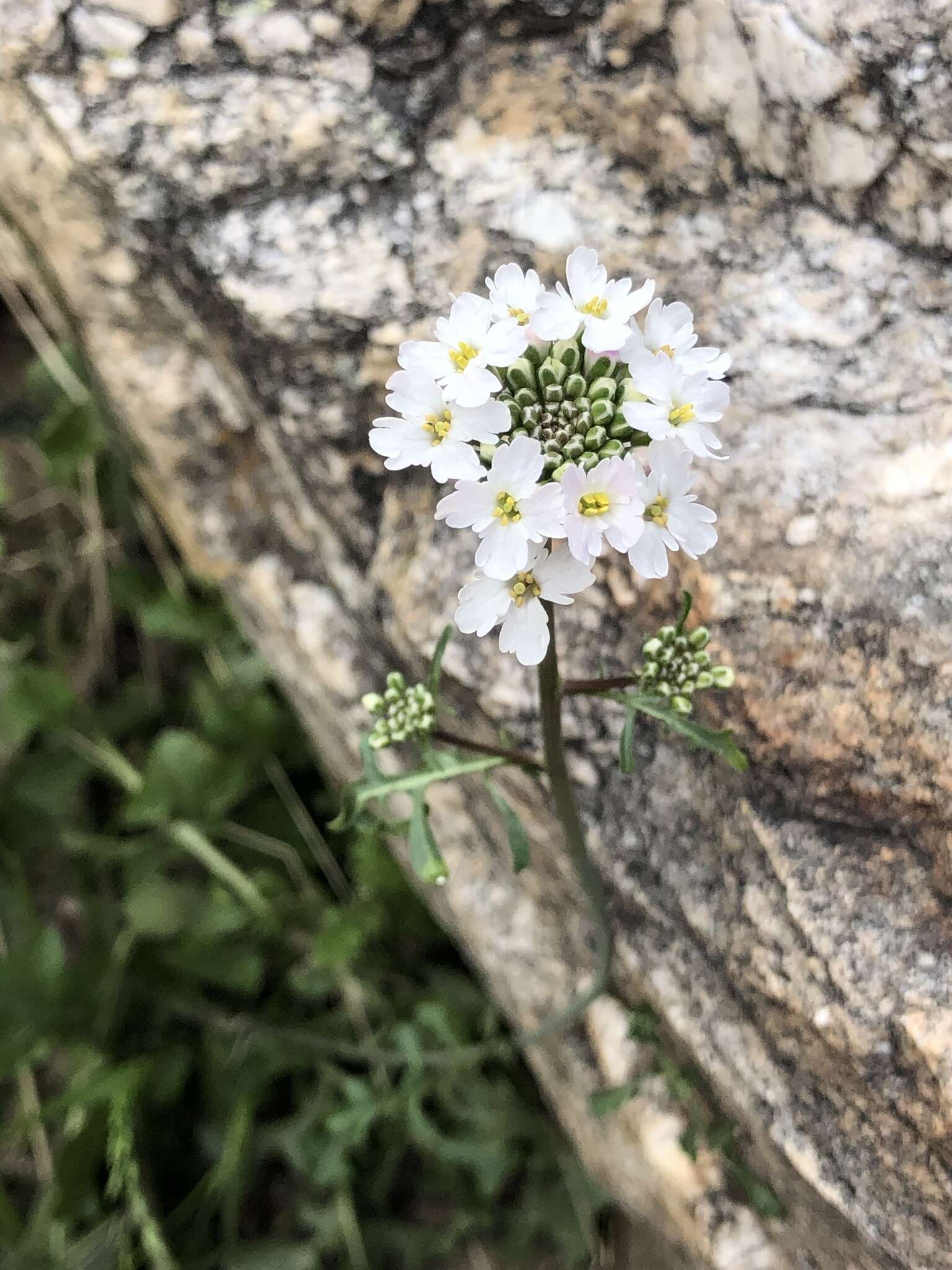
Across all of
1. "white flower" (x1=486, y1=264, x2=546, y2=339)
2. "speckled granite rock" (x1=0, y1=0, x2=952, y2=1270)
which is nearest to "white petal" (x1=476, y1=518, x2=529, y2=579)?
"white flower" (x1=486, y1=264, x2=546, y2=339)

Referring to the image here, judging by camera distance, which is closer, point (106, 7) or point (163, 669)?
point (106, 7)

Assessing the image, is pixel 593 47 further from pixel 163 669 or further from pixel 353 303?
pixel 163 669

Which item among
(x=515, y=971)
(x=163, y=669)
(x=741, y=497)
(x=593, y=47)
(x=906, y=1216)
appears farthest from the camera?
(x=163, y=669)

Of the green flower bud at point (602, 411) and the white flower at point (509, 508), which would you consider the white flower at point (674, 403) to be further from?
the white flower at point (509, 508)

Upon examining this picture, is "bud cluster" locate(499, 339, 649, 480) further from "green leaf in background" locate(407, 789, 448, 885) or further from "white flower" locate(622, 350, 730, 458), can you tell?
"green leaf in background" locate(407, 789, 448, 885)

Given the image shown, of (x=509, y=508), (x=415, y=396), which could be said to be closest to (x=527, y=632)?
(x=509, y=508)

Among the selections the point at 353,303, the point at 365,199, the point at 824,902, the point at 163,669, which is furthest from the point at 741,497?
the point at 163,669
